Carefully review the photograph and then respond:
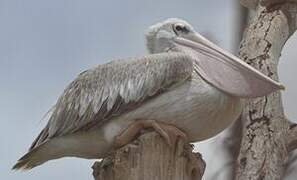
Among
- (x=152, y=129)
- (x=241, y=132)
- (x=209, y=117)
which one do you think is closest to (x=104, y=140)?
(x=152, y=129)

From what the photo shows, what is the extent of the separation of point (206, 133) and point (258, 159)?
3.23 feet

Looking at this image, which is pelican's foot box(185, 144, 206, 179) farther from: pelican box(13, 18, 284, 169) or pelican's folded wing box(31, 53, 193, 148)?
pelican's folded wing box(31, 53, 193, 148)

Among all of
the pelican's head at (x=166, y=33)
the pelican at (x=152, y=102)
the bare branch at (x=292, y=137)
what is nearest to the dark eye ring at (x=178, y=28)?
the pelican's head at (x=166, y=33)

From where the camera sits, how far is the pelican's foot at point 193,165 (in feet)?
7.57

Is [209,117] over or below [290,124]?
over

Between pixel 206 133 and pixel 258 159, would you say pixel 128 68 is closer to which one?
pixel 206 133

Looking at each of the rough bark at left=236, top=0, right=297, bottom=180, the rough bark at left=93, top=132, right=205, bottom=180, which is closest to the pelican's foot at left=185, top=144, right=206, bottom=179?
the rough bark at left=93, top=132, right=205, bottom=180

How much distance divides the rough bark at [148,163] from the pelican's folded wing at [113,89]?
17 cm

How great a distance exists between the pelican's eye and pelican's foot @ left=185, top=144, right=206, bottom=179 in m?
0.49

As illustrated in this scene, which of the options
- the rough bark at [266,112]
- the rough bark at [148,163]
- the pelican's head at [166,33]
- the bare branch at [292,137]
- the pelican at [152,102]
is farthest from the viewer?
the bare branch at [292,137]

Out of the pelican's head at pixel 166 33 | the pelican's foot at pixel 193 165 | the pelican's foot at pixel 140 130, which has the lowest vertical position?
the pelican's foot at pixel 193 165

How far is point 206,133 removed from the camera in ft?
7.97

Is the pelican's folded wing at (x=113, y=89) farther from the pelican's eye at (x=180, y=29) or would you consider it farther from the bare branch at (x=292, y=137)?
the bare branch at (x=292, y=137)

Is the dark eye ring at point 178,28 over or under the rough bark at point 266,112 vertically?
over
